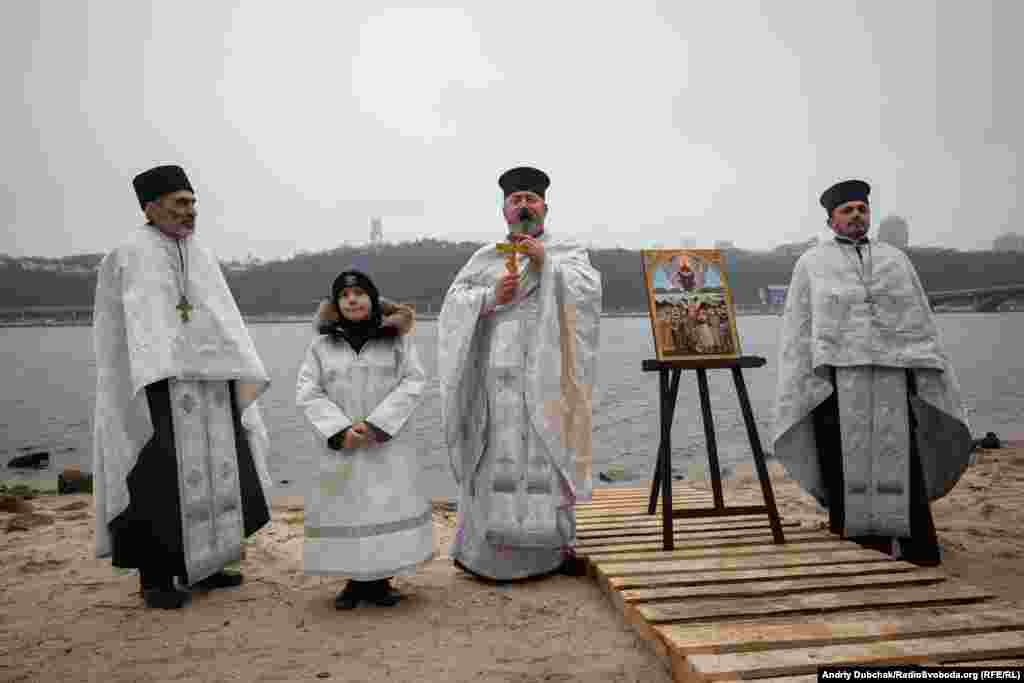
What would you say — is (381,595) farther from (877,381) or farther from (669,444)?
(877,381)

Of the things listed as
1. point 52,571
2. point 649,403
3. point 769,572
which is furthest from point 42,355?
point 769,572

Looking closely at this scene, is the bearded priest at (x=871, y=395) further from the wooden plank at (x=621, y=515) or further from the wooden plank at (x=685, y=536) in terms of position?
the wooden plank at (x=621, y=515)

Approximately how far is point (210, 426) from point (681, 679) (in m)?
3.59

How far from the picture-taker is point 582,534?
Result: 20.0ft

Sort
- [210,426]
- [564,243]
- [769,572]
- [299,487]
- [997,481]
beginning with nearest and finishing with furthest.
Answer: [769,572] → [210,426] → [564,243] → [997,481] → [299,487]

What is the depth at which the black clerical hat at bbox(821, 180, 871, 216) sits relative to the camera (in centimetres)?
600

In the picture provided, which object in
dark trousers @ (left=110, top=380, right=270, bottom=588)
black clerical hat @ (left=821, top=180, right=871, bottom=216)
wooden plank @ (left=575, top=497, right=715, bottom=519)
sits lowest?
wooden plank @ (left=575, top=497, right=715, bottom=519)

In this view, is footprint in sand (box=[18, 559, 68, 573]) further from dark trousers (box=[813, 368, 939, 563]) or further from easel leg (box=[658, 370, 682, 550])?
dark trousers (box=[813, 368, 939, 563])

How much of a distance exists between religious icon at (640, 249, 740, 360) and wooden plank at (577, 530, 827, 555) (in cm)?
145

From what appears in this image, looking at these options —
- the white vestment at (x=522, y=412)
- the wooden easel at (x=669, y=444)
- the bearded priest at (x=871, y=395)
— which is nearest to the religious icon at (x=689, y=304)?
the wooden easel at (x=669, y=444)

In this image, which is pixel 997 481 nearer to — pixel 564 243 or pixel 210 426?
pixel 564 243

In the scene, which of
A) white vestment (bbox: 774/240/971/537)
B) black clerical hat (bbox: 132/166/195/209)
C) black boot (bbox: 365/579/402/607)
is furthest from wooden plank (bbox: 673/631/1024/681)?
black clerical hat (bbox: 132/166/195/209)

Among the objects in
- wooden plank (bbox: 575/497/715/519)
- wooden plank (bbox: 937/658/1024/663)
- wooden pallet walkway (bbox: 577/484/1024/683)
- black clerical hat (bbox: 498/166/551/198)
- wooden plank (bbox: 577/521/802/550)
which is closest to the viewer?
wooden plank (bbox: 937/658/1024/663)

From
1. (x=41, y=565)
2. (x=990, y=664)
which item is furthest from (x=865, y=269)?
(x=41, y=565)
